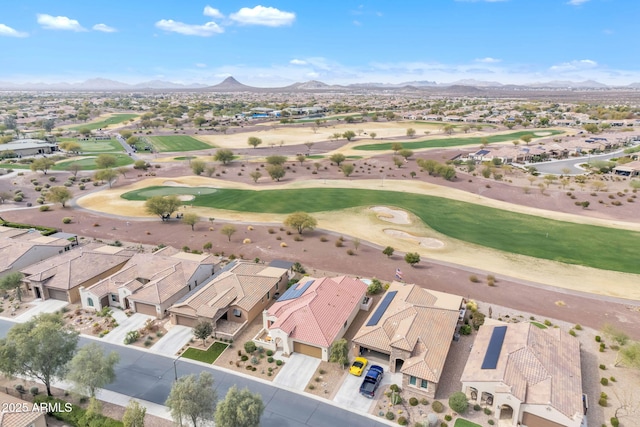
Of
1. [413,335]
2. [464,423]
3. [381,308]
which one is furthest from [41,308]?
[464,423]

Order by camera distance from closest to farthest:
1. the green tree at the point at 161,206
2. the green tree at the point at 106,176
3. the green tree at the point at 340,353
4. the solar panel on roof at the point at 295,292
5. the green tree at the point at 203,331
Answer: the green tree at the point at 340,353, the green tree at the point at 203,331, the solar panel on roof at the point at 295,292, the green tree at the point at 161,206, the green tree at the point at 106,176

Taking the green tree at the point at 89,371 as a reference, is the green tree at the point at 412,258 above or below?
below

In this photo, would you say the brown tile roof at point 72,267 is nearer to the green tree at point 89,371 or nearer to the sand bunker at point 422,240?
the green tree at point 89,371

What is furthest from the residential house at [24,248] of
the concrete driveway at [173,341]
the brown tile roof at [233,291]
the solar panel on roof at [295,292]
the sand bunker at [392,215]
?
the sand bunker at [392,215]

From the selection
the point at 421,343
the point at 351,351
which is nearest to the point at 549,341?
the point at 421,343

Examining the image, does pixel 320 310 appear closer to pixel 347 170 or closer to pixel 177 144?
pixel 347 170

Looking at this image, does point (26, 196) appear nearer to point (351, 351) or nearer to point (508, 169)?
point (351, 351)

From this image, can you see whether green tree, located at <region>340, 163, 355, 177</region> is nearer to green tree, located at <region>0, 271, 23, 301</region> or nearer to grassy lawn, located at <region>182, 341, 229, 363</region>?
grassy lawn, located at <region>182, 341, 229, 363</region>

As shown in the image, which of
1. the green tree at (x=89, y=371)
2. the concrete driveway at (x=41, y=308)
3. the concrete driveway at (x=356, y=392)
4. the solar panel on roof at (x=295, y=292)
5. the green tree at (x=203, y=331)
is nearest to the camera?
the green tree at (x=89, y=371)
